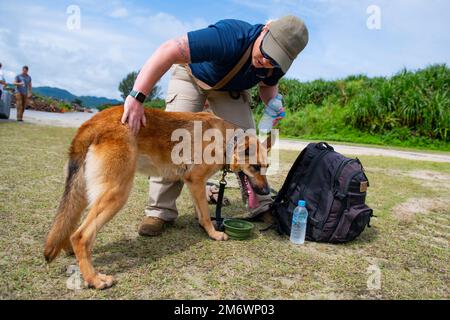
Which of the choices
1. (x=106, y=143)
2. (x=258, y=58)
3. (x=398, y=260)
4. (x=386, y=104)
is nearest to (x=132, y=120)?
(x=106, y=143)

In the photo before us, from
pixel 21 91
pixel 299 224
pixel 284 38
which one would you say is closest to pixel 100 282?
pixel 299 224

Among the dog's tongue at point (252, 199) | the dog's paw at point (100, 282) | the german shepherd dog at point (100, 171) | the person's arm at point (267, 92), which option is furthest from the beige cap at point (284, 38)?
the dog's paw at point (100, 282)

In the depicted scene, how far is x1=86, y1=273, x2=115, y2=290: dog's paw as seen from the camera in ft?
8.36

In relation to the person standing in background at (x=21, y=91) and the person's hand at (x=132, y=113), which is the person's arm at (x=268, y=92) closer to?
the person's hand at (x=132, y=113)

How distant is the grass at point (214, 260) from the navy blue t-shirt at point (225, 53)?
1.74 m

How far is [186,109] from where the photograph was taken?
13.5 ft

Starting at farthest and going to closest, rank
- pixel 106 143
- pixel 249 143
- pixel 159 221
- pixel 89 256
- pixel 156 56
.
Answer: pixel 249 143 → pixel 159 221 → pixel 156 56 → pixel 106 143 → pixel 89 256

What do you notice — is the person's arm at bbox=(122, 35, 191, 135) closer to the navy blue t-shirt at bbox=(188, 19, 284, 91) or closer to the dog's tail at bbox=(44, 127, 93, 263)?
the navy blue t-shirt at bbox=(188, 19, 284, 91)

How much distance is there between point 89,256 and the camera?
2707 mm

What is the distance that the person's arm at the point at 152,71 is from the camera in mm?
3068

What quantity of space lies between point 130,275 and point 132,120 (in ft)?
4.27

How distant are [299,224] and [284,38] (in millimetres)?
1895

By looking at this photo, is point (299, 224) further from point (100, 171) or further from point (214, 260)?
point (100, 171)

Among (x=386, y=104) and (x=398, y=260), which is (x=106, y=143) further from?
(x=386, y=104)
